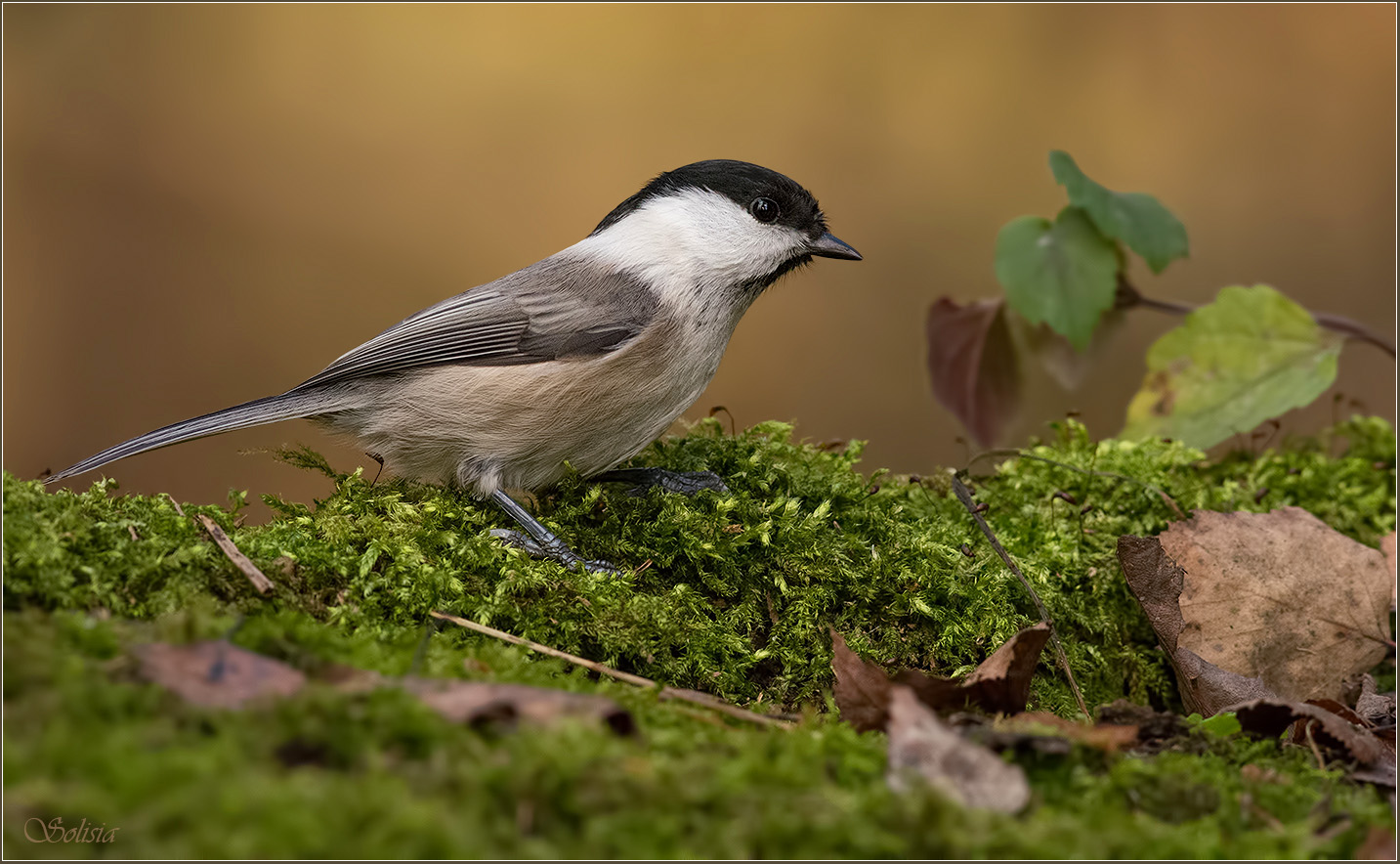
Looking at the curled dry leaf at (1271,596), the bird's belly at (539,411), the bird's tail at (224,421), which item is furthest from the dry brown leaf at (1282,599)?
the bird's tail at (224,421)

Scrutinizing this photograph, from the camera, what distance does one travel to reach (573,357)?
2.16 metres

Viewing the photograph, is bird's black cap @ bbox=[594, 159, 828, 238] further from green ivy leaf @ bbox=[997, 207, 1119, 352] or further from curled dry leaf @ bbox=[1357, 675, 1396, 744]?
curled dry leaf @ bbox=[1357, 675, 1396, 744]

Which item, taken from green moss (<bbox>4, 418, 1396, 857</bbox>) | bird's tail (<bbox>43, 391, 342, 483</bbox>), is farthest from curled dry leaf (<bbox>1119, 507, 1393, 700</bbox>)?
bird's tail (<bbox>43, 391, 342, 483</bbox>)

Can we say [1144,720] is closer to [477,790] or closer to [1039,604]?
[1039,604]

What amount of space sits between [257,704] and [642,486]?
1.37 meters

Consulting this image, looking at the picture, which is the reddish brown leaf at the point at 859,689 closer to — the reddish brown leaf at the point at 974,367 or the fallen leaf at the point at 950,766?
the fallen leaf at the point at 950,766

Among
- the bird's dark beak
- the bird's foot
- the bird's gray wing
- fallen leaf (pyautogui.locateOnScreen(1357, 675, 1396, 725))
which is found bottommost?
fallen leaf (pyautogui.locateOnScreen(1357, 675, 1396, 725))

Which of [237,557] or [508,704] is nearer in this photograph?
[508,704]

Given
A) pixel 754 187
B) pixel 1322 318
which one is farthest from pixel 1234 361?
pixel 754 187

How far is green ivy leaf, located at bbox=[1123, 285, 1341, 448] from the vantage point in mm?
2475

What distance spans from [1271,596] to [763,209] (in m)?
1.37

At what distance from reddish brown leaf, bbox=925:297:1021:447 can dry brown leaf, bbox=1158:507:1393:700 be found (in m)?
0.98

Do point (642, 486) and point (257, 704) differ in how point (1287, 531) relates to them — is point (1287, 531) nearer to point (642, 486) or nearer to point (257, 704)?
point (642, 486)

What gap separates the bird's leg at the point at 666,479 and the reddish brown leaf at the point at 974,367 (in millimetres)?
1033
